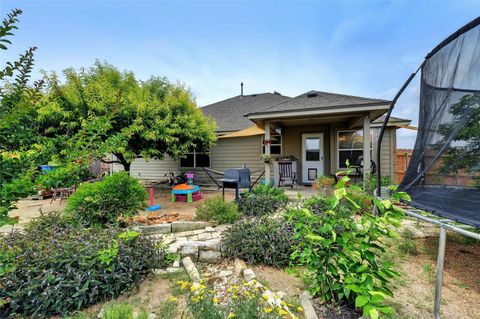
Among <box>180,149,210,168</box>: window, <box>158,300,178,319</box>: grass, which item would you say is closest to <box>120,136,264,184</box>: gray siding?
<box>180,149,210,168</box>: window

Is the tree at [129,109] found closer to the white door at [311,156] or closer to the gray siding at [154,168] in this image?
the gray siding at [154,168]

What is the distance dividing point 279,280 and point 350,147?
21.4 ft

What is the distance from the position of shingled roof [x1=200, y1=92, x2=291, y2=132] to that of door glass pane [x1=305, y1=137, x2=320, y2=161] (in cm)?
304

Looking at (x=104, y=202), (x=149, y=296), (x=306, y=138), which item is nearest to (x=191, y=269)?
(x=149, y=296)

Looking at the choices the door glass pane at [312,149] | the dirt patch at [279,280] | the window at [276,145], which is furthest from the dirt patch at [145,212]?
the door glass pane at [312,149]

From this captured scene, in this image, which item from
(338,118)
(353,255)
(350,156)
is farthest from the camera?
(350,156)

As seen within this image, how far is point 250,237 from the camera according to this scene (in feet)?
9.96

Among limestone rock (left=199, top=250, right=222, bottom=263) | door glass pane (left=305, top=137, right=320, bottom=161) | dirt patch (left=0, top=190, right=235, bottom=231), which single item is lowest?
limestone rock (left=199, top=250, right=222, bottom=263)

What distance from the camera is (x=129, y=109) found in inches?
241

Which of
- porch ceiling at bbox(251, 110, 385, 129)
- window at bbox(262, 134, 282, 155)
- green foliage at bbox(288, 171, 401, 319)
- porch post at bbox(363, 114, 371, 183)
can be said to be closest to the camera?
green foliage at bbox(288, 171, 401, 319)

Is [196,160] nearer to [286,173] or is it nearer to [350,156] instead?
[286,173]

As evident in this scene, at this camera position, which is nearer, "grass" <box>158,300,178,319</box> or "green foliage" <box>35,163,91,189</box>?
"green foliage" <box>35,163,91,189</box>

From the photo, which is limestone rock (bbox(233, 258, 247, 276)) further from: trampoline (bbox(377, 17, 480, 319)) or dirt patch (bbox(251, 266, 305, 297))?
trampoline (bbox(377, 17, 480, 319))

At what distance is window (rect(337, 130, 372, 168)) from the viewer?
7.58 m
